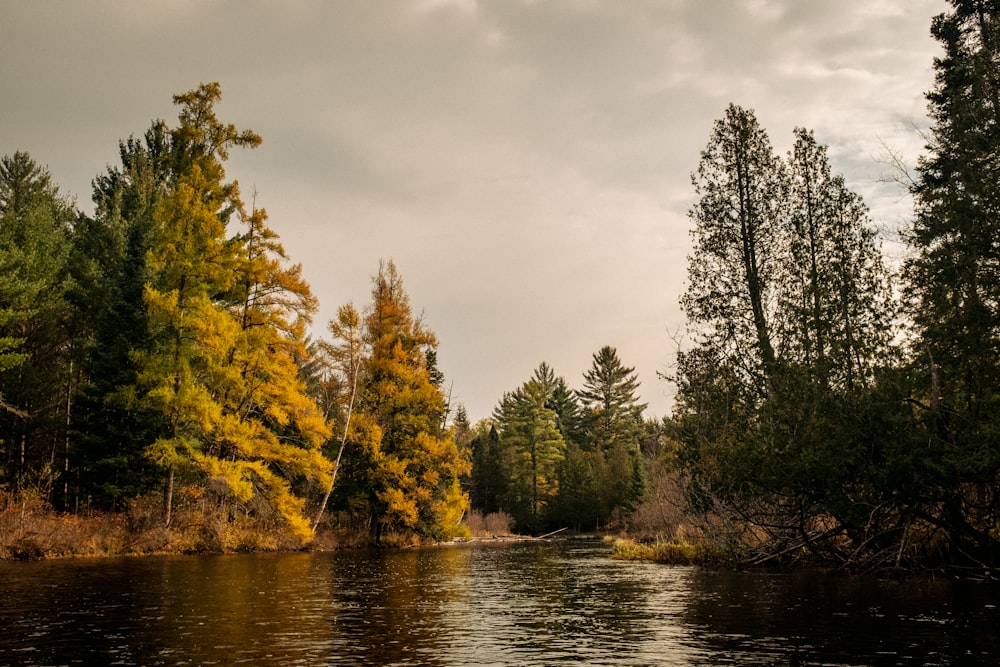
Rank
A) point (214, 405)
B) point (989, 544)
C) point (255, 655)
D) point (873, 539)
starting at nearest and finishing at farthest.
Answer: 1. point (255, 655)
2. point (989, 544)
3. point (873, 539)
4. point (214, 405)

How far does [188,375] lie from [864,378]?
25.0m

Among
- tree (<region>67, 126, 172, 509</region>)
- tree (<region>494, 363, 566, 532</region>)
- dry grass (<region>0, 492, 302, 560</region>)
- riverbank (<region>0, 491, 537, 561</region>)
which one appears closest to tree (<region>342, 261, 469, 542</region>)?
riverbank (<region>0, 491, 537, 561</region>)

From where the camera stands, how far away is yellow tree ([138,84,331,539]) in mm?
29922

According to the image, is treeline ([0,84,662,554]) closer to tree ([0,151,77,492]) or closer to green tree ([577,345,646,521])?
tree ([0,151,77,492])

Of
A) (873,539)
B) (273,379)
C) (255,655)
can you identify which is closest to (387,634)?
(255,655)

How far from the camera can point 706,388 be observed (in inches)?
1040

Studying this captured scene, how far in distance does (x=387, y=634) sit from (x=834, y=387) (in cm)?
1358

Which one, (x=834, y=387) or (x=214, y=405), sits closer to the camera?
(x=834, y=387)

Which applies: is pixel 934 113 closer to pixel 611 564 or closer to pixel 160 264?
pixel 611 564

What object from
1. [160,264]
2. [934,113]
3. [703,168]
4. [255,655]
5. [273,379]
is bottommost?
[255,655]

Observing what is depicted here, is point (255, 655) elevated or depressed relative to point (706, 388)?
depressed

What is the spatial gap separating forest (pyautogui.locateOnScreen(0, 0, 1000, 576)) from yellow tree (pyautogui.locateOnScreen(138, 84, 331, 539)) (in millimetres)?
116

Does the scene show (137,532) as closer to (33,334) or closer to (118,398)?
(118,398)

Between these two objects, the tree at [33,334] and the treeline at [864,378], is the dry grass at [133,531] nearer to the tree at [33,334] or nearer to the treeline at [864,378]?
the tree at [33,334]
